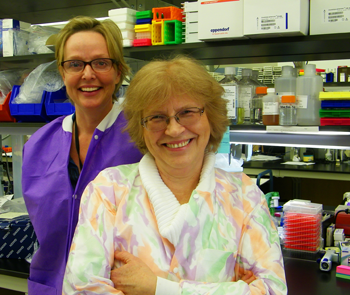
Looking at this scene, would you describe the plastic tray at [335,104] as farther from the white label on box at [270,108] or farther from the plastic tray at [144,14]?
the plastic tray at [144,14]

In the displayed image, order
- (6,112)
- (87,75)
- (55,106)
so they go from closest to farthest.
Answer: (87,75) → (55,106) → (6,112)

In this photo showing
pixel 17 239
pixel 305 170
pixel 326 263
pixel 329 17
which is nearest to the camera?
pixel 329 17

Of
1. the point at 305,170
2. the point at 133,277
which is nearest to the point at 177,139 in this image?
the point at 133,277

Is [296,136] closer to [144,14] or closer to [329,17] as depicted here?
[329,17]

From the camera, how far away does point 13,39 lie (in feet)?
8.21

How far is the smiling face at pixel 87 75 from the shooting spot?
1.58m

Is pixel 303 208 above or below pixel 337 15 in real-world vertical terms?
below

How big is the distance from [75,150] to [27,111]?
2.96 feet

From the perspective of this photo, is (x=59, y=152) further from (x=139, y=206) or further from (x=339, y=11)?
(x=339, y=11)

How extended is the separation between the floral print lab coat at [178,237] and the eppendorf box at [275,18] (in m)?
0.83

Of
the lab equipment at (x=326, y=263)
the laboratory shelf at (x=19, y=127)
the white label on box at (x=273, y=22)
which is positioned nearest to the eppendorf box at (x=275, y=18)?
the white label on box at (x=273, y=22)

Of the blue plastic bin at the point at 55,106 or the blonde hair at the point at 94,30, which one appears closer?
the blonde hair at the point at 94,30

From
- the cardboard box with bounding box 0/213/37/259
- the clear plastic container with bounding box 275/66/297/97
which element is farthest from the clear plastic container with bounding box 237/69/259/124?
the cardboard box with bounding box 0/213/37/259

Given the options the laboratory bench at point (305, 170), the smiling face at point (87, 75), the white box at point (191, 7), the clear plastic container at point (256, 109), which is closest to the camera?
the smiling face at point (87, 75)
